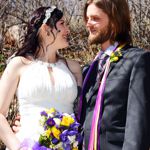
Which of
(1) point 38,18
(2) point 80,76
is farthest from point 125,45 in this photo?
(1) point 38,18

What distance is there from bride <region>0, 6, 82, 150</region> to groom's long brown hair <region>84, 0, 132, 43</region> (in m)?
0.40

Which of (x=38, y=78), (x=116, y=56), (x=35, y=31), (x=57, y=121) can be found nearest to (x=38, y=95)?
(x=38, y=78)

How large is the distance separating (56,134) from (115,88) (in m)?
0.53

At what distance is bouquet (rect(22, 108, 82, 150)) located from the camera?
330 centimetres

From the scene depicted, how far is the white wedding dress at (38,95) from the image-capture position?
3502 mm

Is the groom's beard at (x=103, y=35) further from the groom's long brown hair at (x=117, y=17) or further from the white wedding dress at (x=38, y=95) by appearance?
the white wedding dress at (x=38, y=95)

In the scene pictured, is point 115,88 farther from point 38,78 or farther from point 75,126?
point 38,78

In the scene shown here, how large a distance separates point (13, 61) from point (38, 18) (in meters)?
0.42

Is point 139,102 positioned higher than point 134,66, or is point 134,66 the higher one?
point 134,66

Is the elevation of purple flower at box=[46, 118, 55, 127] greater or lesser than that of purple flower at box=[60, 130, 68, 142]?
greater

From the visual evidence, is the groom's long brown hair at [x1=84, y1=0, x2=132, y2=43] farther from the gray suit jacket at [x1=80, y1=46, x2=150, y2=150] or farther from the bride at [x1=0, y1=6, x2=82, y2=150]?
the bride at [x1=0, y1=6, x2=82, y2=150]

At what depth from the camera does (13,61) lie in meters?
3.56

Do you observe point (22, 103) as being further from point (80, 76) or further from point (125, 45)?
point (125, 45)

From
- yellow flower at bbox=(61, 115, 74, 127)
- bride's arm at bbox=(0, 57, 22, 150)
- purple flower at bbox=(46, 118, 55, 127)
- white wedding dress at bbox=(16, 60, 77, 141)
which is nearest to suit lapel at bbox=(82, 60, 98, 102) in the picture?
white wedding dress at bbox=(16, 60, 77, 141)
